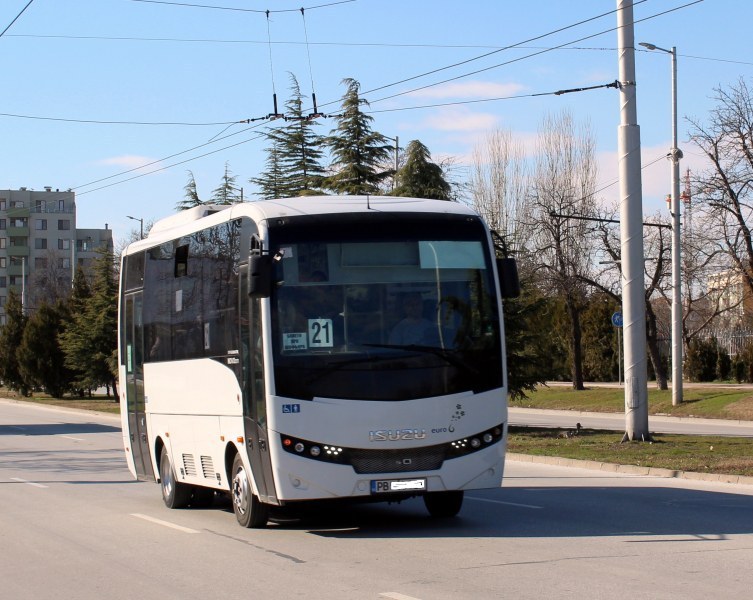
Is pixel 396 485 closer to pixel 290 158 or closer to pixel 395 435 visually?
pixel 395 435

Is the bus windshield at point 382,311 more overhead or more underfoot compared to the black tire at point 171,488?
more overhead

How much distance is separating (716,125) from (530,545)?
108ft

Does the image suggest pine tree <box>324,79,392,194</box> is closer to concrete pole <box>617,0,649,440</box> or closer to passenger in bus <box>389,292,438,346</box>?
concrete pole <box>617,0,649,440</box>

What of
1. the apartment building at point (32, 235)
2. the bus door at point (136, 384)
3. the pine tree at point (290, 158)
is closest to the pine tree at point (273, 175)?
the pine tree at point (290, 158)

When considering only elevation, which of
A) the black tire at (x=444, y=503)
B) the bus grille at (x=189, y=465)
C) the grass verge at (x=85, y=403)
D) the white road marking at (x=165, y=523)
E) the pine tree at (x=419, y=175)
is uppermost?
the pine tree at (x=419, y=175)

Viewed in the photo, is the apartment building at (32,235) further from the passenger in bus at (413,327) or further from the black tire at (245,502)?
the passenger in bus at (413,327)

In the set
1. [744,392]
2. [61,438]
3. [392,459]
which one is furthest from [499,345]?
[744,392]

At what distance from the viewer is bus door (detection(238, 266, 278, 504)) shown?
37.9 feet

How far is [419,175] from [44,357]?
38780 mm

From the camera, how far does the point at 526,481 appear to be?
705 inches

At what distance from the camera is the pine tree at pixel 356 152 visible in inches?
1328

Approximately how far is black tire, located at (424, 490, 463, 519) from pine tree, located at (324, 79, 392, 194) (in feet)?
68.7

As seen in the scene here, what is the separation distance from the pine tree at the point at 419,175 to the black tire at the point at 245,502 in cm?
1988

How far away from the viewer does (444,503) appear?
13.1m
